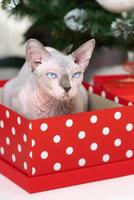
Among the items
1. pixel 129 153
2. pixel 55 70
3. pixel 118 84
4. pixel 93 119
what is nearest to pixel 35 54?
pixel 55 70

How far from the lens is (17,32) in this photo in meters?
1.49

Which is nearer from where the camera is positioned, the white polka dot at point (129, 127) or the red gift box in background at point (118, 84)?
the white polka dot at point (129, 127)

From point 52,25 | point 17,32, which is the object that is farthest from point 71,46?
point 17,32

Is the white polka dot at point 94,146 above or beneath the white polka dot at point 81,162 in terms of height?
above

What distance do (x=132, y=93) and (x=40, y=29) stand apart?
425mm

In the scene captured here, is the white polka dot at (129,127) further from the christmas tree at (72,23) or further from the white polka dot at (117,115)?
the christmas tree at (72,23)

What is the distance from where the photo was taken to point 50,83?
845mm

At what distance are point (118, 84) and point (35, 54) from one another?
461mm

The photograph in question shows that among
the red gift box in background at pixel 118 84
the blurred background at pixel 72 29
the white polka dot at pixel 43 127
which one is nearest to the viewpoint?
the white polka dot at pixel 43 127

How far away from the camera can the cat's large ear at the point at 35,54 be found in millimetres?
841

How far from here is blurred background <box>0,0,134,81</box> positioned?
1.30m

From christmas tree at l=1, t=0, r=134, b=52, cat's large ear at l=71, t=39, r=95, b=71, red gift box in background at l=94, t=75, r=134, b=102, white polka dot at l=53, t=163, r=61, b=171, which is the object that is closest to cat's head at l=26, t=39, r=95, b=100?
cat's large ear at l=71, t=39, r=95, b=71

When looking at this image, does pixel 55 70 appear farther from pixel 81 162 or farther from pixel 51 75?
pixel 81 162

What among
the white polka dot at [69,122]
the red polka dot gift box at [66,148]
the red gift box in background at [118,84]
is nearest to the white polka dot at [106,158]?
the red polka dot gift box at [66,148]
